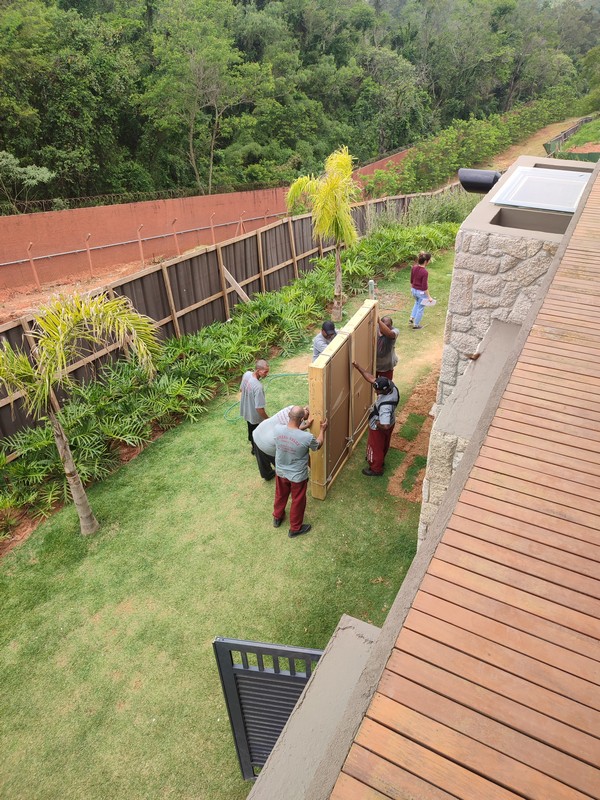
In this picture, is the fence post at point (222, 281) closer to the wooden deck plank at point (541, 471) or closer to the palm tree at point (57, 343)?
the palm tree at point (57, 343)

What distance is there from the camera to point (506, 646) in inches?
85.4

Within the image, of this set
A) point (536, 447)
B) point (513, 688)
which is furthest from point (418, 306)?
point (513, 688)

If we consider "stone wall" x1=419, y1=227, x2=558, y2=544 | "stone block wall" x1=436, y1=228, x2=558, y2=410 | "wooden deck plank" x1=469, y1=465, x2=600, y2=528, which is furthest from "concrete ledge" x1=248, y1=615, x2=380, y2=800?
"stone block wall" x1=436, y1=228, x2=558, y2=410

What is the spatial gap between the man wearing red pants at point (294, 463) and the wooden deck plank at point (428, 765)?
Answer: 3.70 meters

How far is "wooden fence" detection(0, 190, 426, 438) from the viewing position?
7574 mm

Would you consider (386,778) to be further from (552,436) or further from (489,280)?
(489,280)

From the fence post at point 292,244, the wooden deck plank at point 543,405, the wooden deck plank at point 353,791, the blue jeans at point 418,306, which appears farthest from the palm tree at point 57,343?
the fence post at point 292,244

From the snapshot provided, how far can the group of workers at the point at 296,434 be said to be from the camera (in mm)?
5664

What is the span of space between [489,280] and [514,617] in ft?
15.1

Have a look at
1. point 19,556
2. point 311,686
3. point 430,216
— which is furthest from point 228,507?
point 430,216

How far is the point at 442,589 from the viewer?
2438 mm

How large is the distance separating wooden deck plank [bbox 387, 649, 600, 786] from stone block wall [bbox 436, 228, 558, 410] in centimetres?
484

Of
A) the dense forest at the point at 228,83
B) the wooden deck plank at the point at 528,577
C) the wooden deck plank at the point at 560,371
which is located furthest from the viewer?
the dense forest at the point at 228,83

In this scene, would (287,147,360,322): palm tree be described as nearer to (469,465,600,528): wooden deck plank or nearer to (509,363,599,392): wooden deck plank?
(509,363,599,392): wooden deck plank
